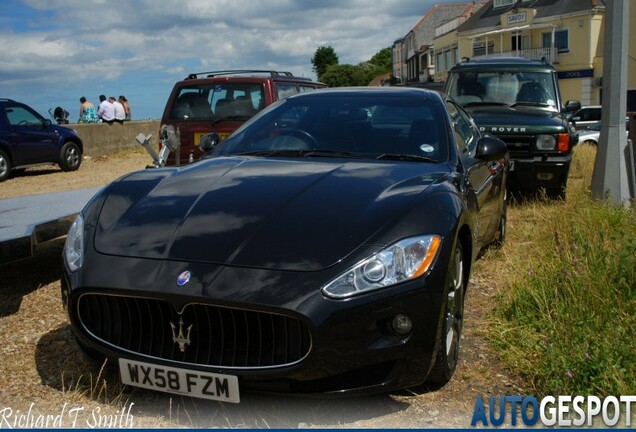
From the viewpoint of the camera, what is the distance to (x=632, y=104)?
114ft

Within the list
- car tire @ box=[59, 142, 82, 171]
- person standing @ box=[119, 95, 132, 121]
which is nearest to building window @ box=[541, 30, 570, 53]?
person standing @ box=[119, 95, 132, 121]

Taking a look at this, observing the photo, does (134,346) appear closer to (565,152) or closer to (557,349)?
(557,349)

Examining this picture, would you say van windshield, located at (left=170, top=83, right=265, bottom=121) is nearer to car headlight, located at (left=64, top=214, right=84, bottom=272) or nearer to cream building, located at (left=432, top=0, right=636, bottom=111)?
car headlight, located at (left=64, top=214, right=84, bottom=272)

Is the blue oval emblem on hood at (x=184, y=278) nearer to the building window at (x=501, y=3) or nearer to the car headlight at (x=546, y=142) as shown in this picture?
the car headlight at (x=546, y=142)

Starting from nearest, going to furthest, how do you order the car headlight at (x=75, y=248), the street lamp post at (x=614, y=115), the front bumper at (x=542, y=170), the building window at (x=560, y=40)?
the car headlight at (x=75, y=248), the street lamp post at (x=614, y=115), the front bumper at (x=542, y=170), the building window at (x=560, y=40)

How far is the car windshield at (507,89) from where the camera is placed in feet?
32.1

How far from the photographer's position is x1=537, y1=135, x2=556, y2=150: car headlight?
8.77m

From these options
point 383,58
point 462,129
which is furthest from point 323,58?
point 462,129

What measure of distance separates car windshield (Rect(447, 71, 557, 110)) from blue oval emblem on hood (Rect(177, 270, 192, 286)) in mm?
7550

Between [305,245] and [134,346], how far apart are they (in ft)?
2.88

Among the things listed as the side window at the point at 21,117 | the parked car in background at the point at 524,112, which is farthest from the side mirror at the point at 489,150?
the side window at the point at 21,117

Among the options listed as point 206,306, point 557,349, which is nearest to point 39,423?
point 206,306

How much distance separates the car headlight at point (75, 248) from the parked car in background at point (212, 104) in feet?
19.6

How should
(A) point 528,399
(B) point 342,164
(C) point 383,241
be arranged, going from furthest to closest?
1. (B) point 342,164
2. (A) point 528,399
3. (C) point 383,241
